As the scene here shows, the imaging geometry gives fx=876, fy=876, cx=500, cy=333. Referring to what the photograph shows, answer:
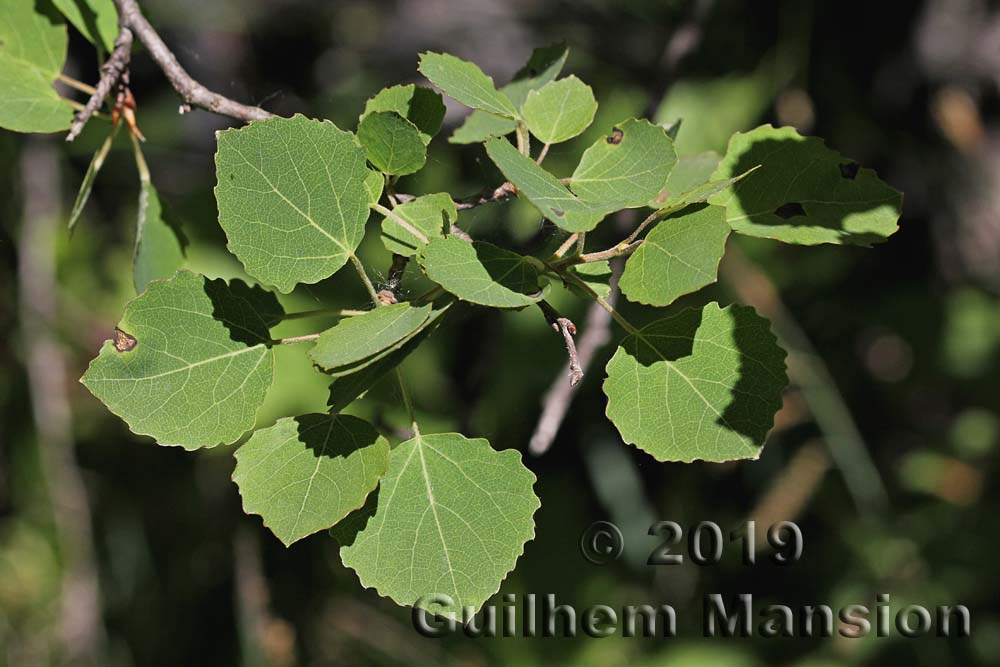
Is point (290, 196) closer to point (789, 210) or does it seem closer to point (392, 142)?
point (392, 142)

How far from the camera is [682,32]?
51.1 inches

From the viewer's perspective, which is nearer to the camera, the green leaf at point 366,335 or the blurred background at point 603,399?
the green leaf at point 366,335

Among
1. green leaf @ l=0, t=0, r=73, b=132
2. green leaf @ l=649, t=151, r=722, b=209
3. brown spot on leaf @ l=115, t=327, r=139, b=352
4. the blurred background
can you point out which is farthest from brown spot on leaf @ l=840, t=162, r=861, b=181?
the blurred background

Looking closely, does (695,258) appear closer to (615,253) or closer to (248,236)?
(615,253)

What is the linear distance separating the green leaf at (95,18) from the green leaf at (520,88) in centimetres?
36

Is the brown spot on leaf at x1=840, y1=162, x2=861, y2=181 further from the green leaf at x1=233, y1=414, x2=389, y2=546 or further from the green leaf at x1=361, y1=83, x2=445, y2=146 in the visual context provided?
the green leaf at x1=233, y1=414, x2=389, y2=546

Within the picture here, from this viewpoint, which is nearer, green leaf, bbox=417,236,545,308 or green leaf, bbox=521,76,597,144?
green leaf, bbox=417,236,545,308

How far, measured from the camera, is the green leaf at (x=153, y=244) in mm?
818

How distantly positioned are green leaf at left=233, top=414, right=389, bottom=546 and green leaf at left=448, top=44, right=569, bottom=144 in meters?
0.30

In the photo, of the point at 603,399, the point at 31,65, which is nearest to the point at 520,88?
the point at 31,65

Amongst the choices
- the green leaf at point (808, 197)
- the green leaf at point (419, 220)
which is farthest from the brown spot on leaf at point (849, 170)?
the green leaf at point (419, 220)

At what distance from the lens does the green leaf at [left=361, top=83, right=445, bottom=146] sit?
0.69m

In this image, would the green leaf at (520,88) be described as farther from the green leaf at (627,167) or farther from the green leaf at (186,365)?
the green leaf at (186,365)

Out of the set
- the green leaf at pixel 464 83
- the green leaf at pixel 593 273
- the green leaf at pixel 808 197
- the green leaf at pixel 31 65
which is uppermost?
the green leaf at pixel 464 83
